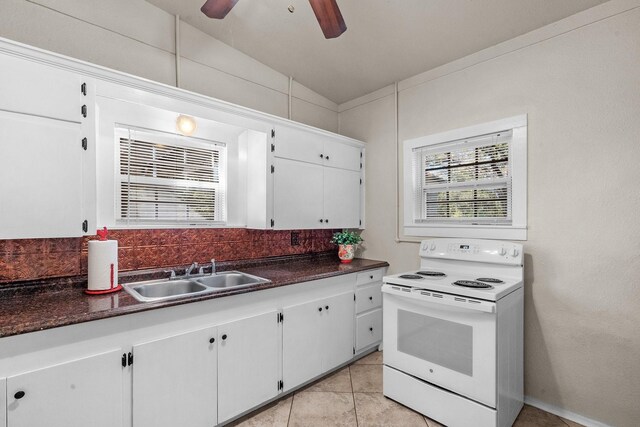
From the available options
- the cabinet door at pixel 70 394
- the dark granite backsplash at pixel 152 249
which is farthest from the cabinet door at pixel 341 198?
the cabinet door at pixel 70 394

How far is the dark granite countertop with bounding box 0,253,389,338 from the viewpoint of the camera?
4.43 ft

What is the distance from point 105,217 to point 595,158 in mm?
3276

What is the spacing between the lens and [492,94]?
8.10ft

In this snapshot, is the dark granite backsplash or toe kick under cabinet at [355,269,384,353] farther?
toe kick under cabinet at [355,269,384,353]

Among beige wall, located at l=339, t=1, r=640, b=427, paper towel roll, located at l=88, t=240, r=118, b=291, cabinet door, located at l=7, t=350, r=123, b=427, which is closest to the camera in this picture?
cabinet door, located at l=7, t=350, r=123, b=427

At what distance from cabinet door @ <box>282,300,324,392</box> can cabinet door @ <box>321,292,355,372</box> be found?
0.06m

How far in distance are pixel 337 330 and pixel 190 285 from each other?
126cm

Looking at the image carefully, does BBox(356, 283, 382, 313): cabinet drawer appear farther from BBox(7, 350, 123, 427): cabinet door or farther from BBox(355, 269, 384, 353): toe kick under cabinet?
BBox(7, 350, 123, 427): cabinet door

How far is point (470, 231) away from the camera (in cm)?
258

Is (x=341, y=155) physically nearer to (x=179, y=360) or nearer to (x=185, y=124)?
(x=185, y=124)

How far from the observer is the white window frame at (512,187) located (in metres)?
2.29

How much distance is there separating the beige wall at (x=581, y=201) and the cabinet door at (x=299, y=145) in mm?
1453

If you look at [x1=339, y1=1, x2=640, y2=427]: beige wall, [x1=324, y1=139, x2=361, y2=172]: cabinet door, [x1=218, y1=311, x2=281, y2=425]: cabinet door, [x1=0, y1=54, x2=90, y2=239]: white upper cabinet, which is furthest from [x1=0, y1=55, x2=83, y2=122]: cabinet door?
[x1=339, y1=1, x2=640, y2=427]: beige wall

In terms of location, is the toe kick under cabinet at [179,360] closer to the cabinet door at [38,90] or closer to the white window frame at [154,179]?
the white window frame at [154,179]
